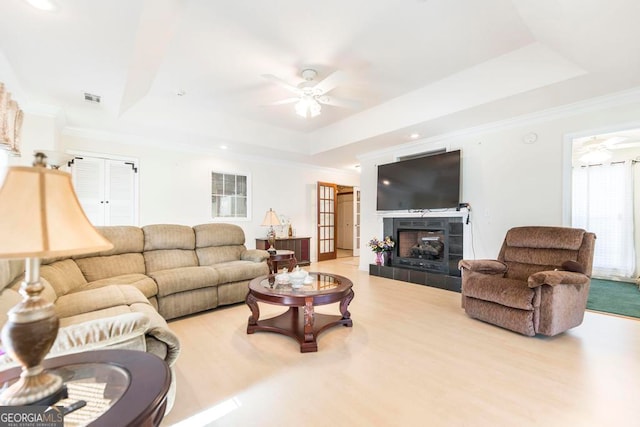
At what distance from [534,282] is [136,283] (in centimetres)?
379

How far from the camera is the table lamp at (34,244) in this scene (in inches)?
29.2

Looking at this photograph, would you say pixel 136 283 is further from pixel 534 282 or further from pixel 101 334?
pixel 534 282

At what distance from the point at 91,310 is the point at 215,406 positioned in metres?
1.10

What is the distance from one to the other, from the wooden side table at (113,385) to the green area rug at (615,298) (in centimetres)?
471

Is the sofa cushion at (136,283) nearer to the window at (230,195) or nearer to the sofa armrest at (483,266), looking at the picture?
the window at (230,195)

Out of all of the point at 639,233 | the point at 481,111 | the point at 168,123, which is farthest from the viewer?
the point at 639,233

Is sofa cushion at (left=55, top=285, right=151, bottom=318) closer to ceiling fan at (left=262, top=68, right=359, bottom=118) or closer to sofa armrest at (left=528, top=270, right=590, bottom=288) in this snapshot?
ceiling fan at (left=262, top=68, right=359, bottom=118)

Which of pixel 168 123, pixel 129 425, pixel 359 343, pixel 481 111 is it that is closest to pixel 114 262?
pixel 168 123

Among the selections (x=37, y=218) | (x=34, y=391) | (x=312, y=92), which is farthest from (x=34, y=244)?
(x=312, y=92)

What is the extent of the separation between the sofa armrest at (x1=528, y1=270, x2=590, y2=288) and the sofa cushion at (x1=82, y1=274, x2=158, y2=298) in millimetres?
3648

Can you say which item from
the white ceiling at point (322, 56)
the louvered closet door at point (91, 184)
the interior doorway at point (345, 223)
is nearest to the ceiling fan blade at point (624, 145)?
the white ceiling at point (322, 56)

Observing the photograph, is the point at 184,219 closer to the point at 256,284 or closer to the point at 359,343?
the point at 256,284

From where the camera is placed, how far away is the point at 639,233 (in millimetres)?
5004

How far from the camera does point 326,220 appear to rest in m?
7.77
